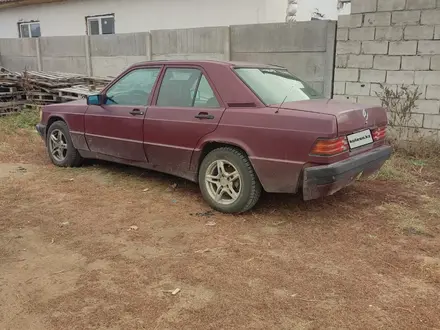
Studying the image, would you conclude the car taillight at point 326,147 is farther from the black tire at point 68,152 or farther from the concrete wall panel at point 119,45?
the concrete wall panel at point 119,45

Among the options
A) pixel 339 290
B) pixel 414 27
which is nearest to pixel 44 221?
pixel 339 290

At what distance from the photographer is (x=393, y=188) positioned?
16.4ft

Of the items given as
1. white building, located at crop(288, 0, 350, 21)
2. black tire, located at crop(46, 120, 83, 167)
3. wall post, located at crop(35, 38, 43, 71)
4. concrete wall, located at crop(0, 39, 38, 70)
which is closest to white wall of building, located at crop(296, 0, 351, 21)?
white building, located at crop(288, 0, 350, 21)

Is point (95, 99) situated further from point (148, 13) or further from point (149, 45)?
point (148, 13)

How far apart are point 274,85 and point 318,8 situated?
10328 mm

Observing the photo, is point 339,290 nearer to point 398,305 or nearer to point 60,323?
point 398,305

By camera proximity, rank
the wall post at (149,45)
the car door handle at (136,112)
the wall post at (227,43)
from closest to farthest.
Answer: the car door handle at (136,112)
the wall post at (227,43)
the wall post at (149,45)

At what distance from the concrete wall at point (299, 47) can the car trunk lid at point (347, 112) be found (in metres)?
2.98

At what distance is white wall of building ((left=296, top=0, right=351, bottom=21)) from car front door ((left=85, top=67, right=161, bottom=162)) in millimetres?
8401

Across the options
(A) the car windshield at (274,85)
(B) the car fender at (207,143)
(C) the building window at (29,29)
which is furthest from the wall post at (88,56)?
(B) the car fender at (207,143)

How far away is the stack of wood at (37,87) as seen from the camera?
10.1 m

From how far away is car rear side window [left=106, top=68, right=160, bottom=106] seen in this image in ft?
15.7

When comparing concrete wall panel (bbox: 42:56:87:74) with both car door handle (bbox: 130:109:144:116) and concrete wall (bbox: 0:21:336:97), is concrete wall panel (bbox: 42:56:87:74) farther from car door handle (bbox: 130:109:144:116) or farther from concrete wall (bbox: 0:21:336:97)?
car door handle (bbox: 130:109:144:116)

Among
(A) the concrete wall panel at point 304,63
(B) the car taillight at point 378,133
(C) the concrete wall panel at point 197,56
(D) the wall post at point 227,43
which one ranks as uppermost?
(D) the wall post at point 227,43
